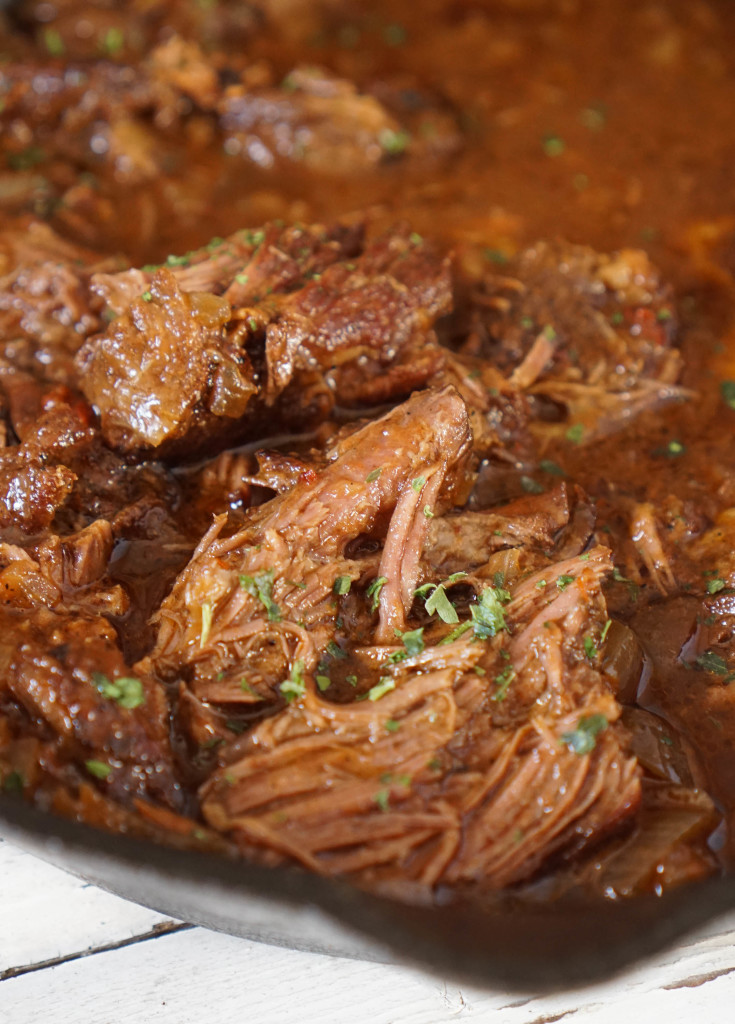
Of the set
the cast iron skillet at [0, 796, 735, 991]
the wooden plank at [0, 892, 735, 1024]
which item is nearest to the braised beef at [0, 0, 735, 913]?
the cast iron skillet at [0, 796, 735, 991]

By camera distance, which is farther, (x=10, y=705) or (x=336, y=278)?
(x=336, y=278)

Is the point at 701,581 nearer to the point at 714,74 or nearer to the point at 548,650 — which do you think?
the point at 548,650

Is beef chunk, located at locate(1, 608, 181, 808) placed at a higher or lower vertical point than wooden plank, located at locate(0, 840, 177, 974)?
higher

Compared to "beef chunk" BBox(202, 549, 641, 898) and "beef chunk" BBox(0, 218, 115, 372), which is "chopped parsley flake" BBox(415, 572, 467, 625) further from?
"beef chunk" BBox(0, 218, 115, 372)

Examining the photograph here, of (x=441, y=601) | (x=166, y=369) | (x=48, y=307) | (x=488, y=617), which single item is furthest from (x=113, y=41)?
(x=488, y=617)

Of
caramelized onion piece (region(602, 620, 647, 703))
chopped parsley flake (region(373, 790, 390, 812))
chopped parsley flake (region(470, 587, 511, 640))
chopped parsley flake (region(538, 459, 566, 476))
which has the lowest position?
caramelized onion piece (region(602, 620, 647, 703))

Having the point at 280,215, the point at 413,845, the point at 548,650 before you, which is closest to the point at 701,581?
the point at 548,650

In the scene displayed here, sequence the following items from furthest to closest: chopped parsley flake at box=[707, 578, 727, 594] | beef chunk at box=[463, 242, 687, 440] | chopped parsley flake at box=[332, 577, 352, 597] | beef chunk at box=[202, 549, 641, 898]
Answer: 1. beef chunk at box=[463, 242, 687, 440]
2. chopped parsley flake at box=[707, 578, 727, 594]
3. chopped parsley flake at box=[332, 577, 352, 597]
4. beef chunk at box=[202, 549, 641, 898]

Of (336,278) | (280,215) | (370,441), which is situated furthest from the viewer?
(280,215)
